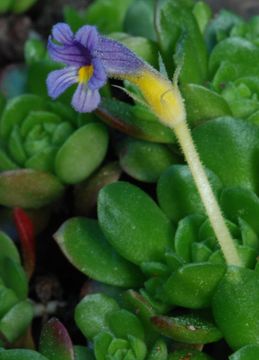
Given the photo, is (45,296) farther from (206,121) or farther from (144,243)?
(206,121)

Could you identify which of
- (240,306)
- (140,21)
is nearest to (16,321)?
(240,306)

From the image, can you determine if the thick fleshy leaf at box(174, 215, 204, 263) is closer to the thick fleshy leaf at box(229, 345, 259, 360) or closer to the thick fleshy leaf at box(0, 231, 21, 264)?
the thick fleshy leaf at box(229, 345, 259, 360)

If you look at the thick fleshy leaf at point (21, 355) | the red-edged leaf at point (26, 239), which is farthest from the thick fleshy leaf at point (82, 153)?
the thick fleshy leaf at point (21, 355)

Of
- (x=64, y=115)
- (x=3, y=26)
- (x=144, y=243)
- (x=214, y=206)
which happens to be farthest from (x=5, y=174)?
(x=3, y=26)

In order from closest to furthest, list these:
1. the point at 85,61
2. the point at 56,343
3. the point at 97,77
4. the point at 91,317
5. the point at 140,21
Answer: the point at 97,77, the point at 85,61, the point at 56,343, the point at 91,317, the point at 140,21

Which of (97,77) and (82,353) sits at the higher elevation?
(97,77)

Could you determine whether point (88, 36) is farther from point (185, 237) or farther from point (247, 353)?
point (247, 353)
